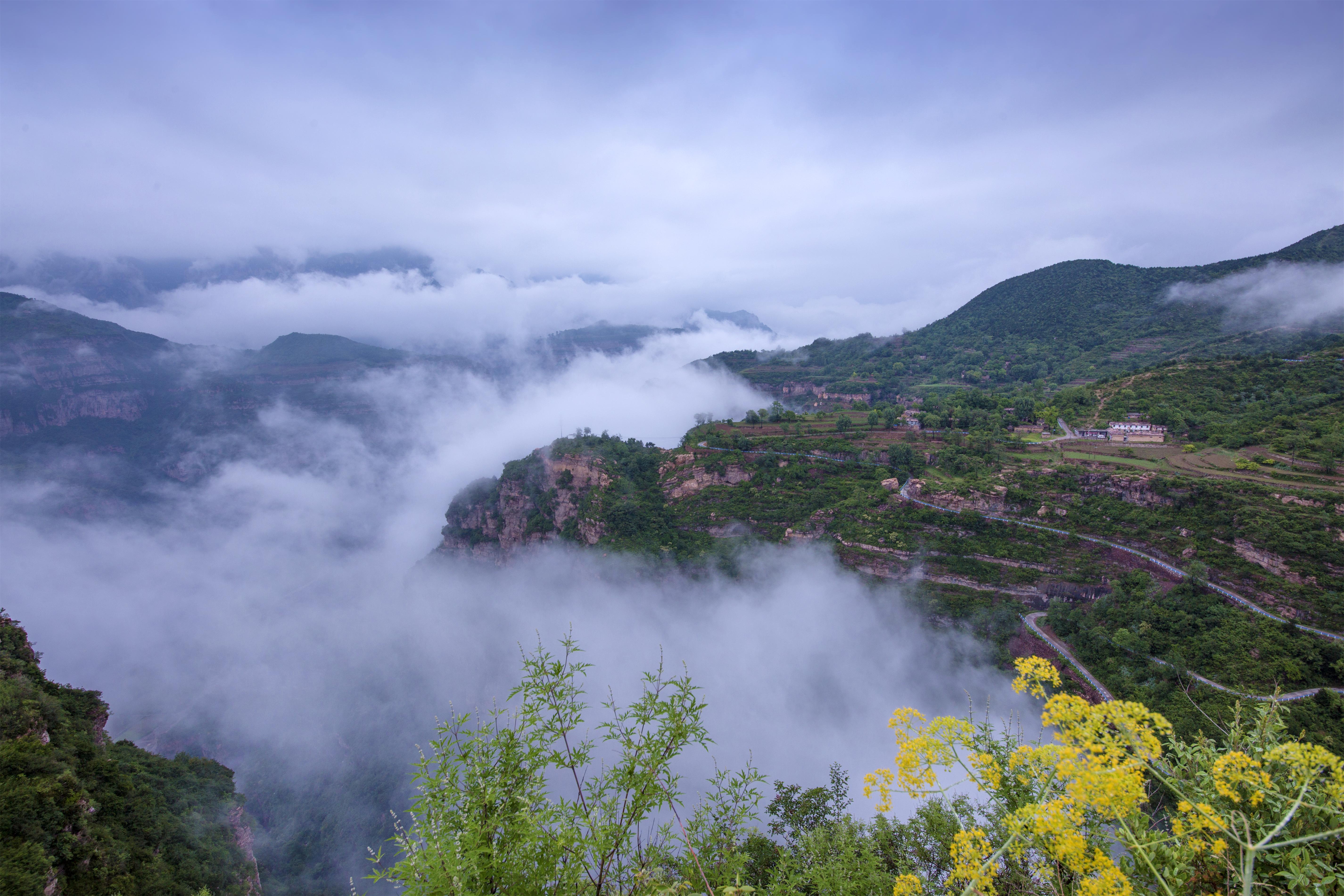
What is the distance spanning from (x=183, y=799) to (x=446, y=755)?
91.1 ft

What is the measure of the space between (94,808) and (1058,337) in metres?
125

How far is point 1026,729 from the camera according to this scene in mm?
29328

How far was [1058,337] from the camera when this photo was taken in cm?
9081

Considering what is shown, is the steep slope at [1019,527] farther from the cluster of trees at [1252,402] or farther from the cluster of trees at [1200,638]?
the cluster of trees at [1252,402]

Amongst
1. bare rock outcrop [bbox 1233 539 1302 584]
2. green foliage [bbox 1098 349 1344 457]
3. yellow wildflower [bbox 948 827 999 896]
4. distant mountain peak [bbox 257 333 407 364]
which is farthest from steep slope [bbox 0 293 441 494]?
green foliage [bbox 1098 349 1344 457]

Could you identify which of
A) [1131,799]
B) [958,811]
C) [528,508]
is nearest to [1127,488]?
[958,811]

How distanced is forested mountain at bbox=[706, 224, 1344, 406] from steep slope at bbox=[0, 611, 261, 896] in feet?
294

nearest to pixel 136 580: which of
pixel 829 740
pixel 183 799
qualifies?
pixel 183 799

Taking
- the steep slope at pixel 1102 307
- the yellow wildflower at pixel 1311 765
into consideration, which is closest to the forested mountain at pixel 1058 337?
the steep slope at pixel 1102 307

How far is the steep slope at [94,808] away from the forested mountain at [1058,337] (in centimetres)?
8972

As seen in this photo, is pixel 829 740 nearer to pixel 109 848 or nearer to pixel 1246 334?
pixel 109 848

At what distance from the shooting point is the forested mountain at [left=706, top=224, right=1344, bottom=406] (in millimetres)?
72750

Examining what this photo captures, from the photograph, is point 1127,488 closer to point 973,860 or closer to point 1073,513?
point 1073,513

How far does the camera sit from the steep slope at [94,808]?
12766mm
